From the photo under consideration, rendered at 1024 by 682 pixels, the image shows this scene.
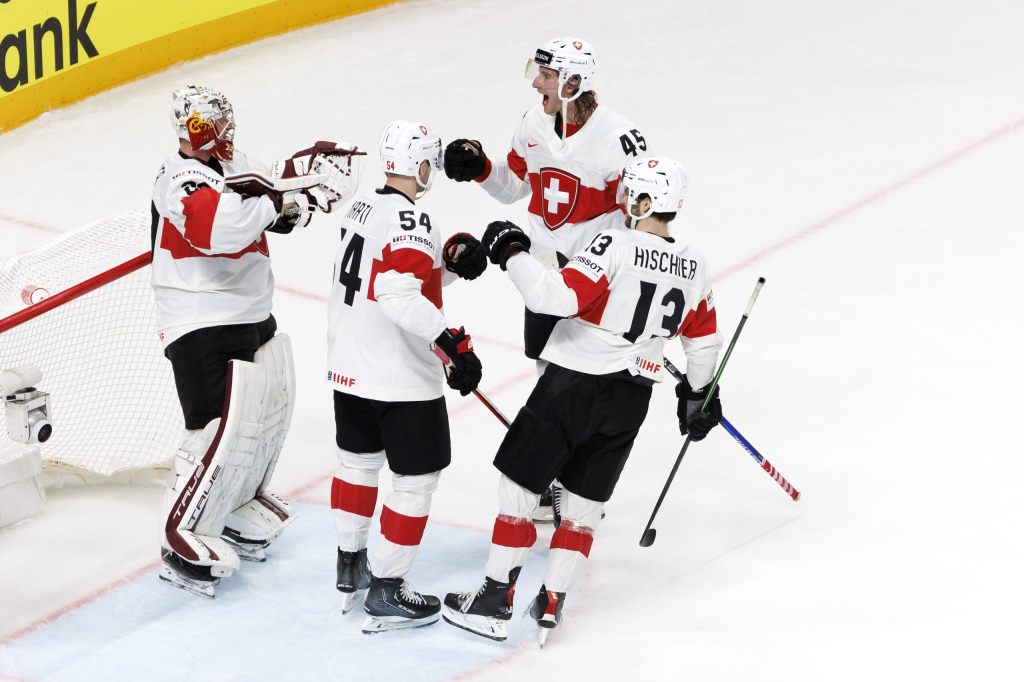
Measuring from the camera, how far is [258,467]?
3.97 m

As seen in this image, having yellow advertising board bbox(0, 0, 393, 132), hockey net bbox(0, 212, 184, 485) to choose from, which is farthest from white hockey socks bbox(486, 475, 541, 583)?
yellow advertising board bbox(0, 0, 393, 132)

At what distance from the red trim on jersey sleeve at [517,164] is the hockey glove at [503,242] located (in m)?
0.75

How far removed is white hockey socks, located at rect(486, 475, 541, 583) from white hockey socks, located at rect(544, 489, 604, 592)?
84 millimetres

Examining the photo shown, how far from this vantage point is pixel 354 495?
3641 millimetres

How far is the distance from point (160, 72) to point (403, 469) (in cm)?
484

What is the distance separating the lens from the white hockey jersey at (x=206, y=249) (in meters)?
3.57

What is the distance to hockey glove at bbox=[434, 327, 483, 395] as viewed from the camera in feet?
11.3

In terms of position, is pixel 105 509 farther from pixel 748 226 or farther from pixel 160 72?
pixel 160 72

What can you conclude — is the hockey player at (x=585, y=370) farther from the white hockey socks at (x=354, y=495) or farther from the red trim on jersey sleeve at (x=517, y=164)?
the red trim on jersey sleeve at (x=517, y=164)

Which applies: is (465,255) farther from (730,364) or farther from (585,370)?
(730,364)

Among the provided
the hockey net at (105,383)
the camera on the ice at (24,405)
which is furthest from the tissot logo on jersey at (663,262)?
the hockey net at (105,383)

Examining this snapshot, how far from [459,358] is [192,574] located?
3.12ft

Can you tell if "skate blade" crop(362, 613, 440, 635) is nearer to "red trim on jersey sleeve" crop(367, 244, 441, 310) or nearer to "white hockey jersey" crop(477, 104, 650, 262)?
"red trim on jersey sleeve" crop(367, 244, 441, 310)

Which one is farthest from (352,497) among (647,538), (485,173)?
(485,173)
